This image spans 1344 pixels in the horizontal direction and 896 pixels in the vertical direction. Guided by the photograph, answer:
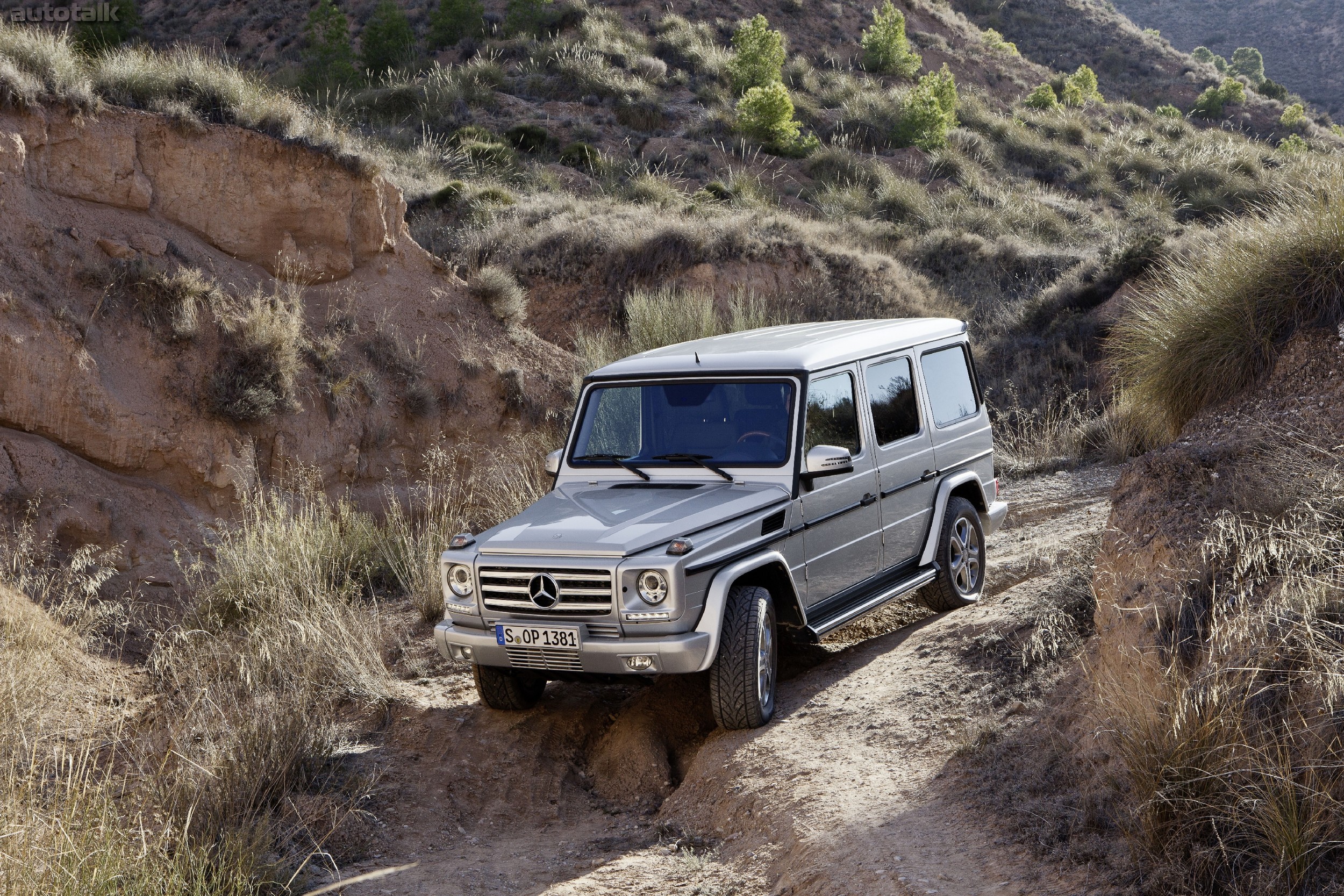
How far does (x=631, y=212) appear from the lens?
20.6 meters

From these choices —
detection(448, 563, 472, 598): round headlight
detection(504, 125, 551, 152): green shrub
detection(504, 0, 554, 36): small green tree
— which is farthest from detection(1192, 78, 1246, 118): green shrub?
detection(448, 563, 472, 598): round headlight

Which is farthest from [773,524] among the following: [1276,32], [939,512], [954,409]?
[1276,32]

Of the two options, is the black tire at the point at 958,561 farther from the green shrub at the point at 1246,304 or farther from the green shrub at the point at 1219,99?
the green shrub at the point at 1219,99

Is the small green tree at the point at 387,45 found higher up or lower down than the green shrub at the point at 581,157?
higher up

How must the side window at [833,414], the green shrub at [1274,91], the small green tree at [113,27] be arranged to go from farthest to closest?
the green shrub at [1274,91], the small green tree at [113,27], the side window at [833,414]

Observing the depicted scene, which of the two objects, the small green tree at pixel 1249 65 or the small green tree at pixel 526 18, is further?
the small green tree at pixel 1249 65

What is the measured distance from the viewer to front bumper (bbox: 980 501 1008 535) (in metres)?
7.89

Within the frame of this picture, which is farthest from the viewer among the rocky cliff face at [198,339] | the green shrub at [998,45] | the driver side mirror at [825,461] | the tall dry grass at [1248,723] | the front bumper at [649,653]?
the green shrub at [998,45]

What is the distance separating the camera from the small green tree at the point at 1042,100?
138ft

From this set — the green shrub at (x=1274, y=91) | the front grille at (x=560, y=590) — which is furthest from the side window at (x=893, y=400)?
the green shrub at (x=1274, y=91)

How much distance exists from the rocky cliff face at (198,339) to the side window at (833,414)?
6.67m

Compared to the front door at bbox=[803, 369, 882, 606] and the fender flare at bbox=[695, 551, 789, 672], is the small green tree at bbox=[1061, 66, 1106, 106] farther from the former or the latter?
the fender flare at bbox=[695, 551, 789, 672]

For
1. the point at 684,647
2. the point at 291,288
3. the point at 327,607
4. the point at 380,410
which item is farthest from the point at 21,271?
the point at 684,647

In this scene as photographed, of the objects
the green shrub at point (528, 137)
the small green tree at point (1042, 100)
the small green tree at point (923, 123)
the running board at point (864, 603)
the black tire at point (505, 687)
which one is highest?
the small green tree at point (1042, 100)
